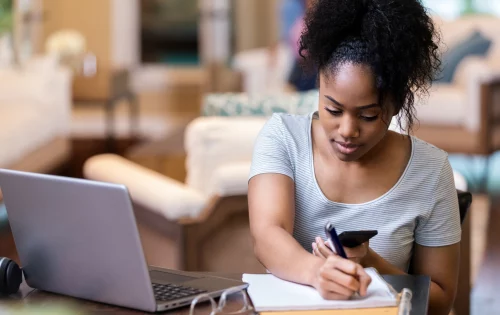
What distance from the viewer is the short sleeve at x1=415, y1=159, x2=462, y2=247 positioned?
68.2 inches

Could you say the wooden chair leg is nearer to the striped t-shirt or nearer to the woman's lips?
the striped t-shirt

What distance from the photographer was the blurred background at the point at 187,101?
307 cm

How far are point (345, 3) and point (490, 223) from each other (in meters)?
3.49

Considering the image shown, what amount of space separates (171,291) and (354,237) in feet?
0.98

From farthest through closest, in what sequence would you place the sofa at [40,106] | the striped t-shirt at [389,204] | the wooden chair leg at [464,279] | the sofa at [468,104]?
the sofa at [468,104] → the sofa at [40,106] → the wooden chair leg at [464,279] → the striped t-shirt at [389,204]

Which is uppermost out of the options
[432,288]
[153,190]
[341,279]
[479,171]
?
[341,279]

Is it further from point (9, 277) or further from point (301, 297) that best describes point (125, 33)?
point (301, 297)

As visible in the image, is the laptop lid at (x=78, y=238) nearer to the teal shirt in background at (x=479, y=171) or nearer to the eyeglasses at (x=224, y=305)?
the eyeglasses at (x=224, y=305)

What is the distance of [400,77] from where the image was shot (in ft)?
5.21

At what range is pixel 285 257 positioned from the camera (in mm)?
1562

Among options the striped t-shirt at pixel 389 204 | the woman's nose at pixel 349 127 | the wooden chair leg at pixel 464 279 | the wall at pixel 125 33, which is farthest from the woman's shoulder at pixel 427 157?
the wall at pixel 125 33

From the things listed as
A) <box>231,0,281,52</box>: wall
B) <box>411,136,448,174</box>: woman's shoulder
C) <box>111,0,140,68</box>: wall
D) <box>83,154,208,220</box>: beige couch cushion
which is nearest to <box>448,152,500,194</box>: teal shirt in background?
<box>231,0,281,52</box>: wall

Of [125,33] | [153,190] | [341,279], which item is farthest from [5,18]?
[341,279]

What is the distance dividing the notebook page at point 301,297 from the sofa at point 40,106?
397 centimetres
